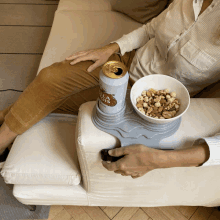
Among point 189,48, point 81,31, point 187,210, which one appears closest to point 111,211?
point 187,210

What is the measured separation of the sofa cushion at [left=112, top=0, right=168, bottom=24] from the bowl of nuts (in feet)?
2.63

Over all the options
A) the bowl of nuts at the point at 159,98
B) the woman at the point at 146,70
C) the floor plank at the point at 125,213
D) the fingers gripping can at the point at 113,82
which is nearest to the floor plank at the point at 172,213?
the floor plank at the point at 125,213

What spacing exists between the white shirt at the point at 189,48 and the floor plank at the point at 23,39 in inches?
49.3

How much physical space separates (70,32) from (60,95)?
65cm

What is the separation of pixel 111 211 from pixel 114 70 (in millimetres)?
871

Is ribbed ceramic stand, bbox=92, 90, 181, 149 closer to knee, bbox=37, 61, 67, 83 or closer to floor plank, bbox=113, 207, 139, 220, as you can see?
knee, bbox=37, 61, 67, 83

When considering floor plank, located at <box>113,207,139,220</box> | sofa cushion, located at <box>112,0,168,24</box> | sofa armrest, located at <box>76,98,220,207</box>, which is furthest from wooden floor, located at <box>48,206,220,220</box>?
sofa cushion, located at <box>112,0,168,24</box>

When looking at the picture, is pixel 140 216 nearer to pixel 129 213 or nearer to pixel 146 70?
pixel 129 213

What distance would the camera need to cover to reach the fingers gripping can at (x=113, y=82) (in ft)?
1.73

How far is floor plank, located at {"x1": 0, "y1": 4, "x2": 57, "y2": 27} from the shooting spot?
207 cm

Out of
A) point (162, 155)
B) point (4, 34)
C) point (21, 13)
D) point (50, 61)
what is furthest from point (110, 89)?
point (21, 13)

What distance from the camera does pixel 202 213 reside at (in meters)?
1.15

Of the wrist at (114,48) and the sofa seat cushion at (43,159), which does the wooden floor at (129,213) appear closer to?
the sofa seat cushion at (43,159)

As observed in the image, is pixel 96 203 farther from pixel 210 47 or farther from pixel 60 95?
pixel 210 47
